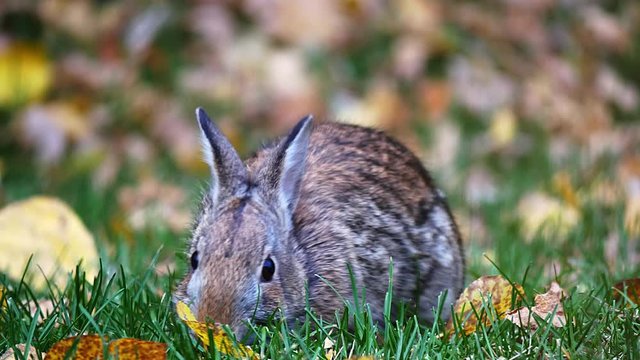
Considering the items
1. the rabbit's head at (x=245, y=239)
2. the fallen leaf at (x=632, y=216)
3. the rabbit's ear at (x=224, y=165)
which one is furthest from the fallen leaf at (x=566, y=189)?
the rabbit's ear at (x=224, y=165)

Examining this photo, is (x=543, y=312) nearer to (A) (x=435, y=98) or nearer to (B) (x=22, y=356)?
(B) (x=22, y=356)

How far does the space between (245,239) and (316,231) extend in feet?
1.64

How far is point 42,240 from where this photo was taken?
4.35 meters

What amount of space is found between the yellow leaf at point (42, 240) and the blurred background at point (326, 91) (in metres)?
1.10

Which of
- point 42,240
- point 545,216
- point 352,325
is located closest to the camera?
point 352,325

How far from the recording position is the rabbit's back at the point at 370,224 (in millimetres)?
3701

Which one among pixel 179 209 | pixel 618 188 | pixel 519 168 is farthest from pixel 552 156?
pixel 179 209

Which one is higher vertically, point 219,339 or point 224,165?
point 224,165

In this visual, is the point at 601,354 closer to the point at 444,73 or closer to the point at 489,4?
the point at 444,73

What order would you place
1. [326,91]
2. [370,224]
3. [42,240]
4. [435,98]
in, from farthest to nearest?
[435,98]
[326,91]
[42,240]
[370,224]

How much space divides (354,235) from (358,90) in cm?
419

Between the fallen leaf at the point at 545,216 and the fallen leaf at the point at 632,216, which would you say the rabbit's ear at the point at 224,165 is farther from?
the fallen leaf at the point at 632,216

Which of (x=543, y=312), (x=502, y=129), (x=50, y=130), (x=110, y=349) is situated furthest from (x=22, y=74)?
(x=543, y=312)

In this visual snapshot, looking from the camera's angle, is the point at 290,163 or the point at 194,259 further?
the point at 290,163
